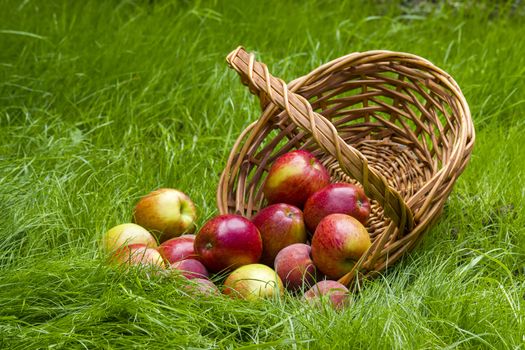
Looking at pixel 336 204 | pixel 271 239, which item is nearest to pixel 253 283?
pixel 271 239

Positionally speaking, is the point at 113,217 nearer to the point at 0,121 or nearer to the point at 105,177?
the point at 105,177

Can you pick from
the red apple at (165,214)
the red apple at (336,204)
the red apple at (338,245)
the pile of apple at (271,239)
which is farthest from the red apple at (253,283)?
the red apple at (165,214)

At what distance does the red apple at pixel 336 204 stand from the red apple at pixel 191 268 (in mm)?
411

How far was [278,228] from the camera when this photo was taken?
2.71 metres

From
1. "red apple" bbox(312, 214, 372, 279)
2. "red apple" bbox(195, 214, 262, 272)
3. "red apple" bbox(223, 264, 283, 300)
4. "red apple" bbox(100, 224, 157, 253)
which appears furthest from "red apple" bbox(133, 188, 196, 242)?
"red apple" bbox(312, 214, 372, 279)

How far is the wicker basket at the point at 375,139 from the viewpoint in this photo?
96.4 inches

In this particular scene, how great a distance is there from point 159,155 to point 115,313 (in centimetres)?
142

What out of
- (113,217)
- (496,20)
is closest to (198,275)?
(113,217)

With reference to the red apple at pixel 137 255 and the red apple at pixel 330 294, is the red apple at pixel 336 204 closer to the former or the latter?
the red apple at pixel 330 294

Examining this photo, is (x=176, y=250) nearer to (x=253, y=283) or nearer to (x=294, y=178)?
(x=253, y=283)

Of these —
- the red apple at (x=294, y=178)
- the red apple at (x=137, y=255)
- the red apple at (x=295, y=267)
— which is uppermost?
the red apple at (x=294, y=178)

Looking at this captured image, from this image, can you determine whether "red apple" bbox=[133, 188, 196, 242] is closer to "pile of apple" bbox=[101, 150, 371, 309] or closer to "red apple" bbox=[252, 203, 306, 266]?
"pile of apple" bbox=[101, 150, 371, 309]

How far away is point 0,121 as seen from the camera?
3.76 m

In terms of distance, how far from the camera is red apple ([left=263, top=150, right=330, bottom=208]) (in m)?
2.83
